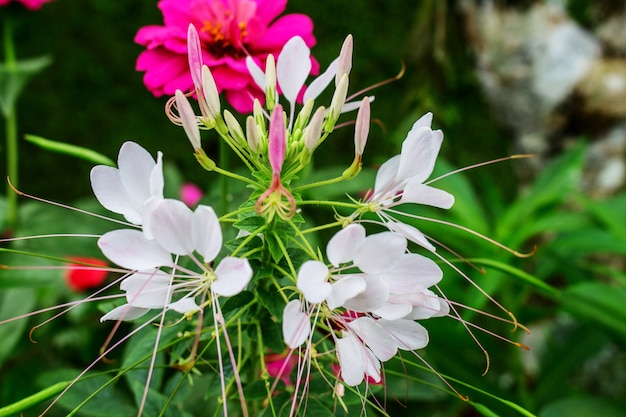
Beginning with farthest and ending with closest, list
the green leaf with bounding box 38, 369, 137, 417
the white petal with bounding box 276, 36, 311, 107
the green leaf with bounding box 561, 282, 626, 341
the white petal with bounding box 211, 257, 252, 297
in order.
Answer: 1. the green leaf with bounding box 561, 282, 626, 341
2. the green leaf with bounding box 38, 369, 137, 417
3. the white petal with bounding box 276, 36, 311, 107
4. the white petal with bounding box 211, 257, 252, 297

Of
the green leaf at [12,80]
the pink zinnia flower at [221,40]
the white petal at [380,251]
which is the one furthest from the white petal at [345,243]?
the green leaf at [12,80]

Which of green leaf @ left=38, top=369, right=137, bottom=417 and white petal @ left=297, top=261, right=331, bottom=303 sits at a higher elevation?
white petal @ left=297, top=261, right=331, bottom=303

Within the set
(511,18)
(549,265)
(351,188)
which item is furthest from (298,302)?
(511,18)

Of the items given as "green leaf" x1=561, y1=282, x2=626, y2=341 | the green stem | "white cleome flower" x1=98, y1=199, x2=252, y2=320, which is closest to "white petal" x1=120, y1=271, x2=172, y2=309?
"white cleome flower" x1=98, y1=199, x2=252, y2=320

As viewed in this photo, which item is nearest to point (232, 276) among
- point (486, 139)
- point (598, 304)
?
point (598, 304)

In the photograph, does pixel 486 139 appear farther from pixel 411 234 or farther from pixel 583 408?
pixel 411 234

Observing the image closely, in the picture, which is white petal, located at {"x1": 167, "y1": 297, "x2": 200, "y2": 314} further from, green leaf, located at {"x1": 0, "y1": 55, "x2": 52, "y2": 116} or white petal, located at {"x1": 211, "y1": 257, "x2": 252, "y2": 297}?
green leaf, located at {"x1": 0, "y1": 55, "x2": 52, "y2": 116}

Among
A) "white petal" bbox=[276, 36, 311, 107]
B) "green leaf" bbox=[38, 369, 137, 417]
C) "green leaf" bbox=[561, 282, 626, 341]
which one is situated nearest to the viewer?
"white petal" bbox=[276, 36, 311, 107]
